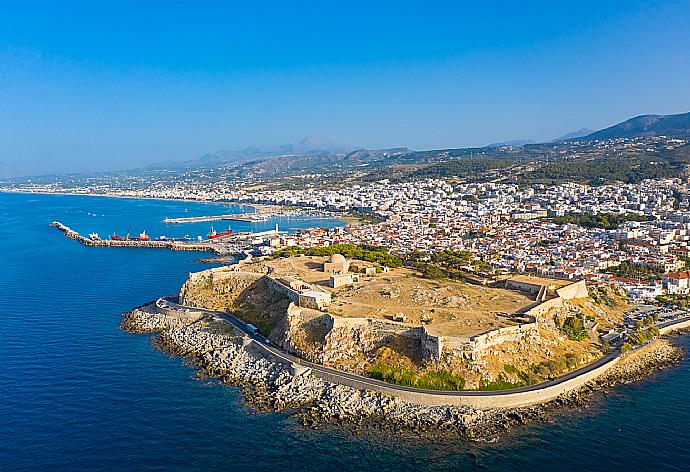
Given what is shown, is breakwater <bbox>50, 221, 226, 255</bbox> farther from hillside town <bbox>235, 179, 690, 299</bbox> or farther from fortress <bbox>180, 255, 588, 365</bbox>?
fortress <bbox>180, 255, 588, 365</bbox>

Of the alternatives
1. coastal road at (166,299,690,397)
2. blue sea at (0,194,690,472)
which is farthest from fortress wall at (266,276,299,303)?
blue sea at (0,194,690,472)

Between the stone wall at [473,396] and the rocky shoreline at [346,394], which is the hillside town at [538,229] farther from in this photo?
the stone wall at [473,396]

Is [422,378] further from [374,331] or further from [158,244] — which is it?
[158,244]

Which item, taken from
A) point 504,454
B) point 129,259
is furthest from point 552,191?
point 504,454

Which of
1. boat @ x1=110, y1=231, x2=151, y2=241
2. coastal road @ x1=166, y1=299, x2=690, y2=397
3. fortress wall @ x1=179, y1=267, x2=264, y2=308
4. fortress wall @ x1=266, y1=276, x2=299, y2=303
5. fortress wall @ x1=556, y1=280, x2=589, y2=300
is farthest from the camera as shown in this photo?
boat @ x1=110, y1=231, x2=151, y2=241

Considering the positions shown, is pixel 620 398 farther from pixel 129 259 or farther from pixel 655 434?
pixel 129 259

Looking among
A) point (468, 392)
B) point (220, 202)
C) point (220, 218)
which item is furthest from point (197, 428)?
point (220, 202)
